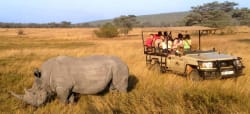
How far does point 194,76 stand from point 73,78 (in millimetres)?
4643

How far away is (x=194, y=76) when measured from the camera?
1355 cm

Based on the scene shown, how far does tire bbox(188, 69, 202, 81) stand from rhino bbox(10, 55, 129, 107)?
323 centimetres

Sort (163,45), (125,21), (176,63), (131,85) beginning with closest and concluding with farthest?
(131,85) → (176,63) → (163,45) → (125,21)

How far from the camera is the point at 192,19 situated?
222ft

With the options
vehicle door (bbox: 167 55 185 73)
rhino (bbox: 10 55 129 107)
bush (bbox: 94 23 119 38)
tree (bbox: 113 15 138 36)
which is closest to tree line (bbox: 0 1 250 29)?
tree (bbox: 113 15 138 36)

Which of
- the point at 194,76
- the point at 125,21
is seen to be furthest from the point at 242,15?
the point at 194,76

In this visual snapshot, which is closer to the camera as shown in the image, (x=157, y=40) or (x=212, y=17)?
(x=157, y=40)

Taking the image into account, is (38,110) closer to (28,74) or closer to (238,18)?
(28,74)

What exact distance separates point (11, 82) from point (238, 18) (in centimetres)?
7724

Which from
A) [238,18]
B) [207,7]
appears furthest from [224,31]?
[238,18]

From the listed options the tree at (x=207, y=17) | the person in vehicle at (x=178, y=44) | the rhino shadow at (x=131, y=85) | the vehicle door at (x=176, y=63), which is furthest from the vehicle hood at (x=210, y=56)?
the tree at (x=207, y=17)

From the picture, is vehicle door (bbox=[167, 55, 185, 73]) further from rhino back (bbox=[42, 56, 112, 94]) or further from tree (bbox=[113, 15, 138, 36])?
tree (bbox=[113, 15, 138, 36])

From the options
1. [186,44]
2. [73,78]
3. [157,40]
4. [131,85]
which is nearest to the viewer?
[73,78]

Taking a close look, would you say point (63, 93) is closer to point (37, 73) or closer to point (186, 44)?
point (37, 73)
